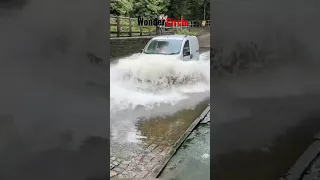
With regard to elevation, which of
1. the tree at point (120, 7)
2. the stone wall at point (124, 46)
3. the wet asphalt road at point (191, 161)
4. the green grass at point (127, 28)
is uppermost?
the tree at point (120, 7)

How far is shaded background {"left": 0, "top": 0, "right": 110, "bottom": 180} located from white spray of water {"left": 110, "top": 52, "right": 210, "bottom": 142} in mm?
3190

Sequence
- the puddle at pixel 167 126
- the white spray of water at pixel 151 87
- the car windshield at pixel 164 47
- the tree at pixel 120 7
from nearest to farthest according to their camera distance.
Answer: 1. the puddle at pixel 167 126
2. the white spray of water at pixel 151 87
3. the car windshield at pixel 164 47
4. the tree at pixel 120 7

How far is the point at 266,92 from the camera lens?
115 inches

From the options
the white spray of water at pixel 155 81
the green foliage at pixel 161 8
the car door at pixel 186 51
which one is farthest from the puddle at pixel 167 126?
the green foliage at pixel 161 8

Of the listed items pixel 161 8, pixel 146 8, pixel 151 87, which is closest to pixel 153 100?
pixel 151 87

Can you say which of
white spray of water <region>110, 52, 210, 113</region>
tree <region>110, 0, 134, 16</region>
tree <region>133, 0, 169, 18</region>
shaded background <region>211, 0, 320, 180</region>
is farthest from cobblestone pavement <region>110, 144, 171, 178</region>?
tree <region>133, 0, 169, 18</region>

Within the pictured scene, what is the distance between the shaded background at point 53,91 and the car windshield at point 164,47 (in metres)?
7.21

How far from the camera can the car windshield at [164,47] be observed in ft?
33.5

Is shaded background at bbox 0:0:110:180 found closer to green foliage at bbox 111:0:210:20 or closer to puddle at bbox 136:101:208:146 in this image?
puddle at bbox 136:101:208:146

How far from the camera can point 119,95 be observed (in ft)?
29.2

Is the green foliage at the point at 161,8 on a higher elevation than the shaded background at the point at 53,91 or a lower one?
higher

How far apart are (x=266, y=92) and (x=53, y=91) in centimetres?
172

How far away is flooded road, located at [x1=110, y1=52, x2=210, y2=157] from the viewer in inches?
230

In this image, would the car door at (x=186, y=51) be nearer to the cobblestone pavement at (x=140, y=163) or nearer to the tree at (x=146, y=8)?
the cobblestone pavement at (x=140, y=163)
